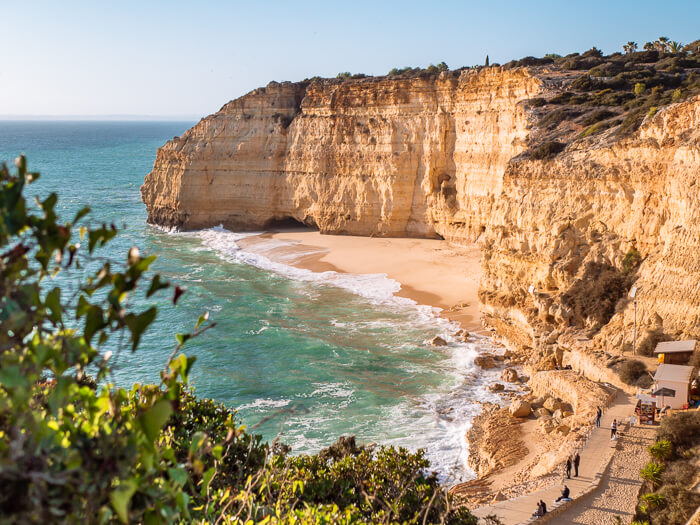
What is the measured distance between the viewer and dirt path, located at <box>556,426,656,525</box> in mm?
13577

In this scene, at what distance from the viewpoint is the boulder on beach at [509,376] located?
79.4 feet

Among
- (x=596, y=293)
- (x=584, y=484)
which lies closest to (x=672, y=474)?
(x=584, y=484)

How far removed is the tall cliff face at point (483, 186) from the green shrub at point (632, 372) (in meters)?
1.86

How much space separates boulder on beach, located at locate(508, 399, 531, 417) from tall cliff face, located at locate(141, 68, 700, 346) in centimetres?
447

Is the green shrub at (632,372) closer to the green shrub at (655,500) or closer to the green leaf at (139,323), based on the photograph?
the green shrub at (655,500)

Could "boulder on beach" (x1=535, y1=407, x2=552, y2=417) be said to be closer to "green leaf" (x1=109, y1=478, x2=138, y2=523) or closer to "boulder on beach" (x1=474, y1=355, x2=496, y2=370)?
"boulder on beach" (x1=474, y1=355, x2=496, y2=370)

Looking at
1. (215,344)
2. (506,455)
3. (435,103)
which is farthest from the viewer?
(435,103)

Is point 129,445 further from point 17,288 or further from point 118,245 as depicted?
point 118,245

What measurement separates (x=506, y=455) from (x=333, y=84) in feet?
127

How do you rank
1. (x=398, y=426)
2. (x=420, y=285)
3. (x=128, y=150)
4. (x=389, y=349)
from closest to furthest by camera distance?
1. (x=398, y=426)
2. (x=389, y=349)
3. (x=420, y=285)
4. (x=128, y=150)

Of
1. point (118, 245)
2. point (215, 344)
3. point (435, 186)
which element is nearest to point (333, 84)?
point (435, 186)

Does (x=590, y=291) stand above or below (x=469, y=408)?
above

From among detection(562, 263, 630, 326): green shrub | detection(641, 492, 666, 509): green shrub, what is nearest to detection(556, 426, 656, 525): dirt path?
detection(641, 492, 666, 509): green shrub

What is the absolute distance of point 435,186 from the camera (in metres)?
→ 47.2
